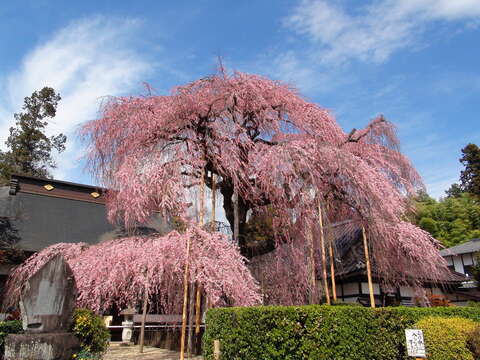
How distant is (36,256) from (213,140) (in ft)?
22.1

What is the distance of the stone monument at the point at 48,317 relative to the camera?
5.39 m

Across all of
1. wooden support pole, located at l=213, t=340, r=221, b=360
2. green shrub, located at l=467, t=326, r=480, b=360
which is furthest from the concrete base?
green shrub, located at l=467, t=326, r=480, b=360

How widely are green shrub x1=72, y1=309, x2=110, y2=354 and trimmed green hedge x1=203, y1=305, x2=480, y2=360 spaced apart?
204cm

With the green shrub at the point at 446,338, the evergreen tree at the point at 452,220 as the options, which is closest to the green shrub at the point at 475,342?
the green shrub at the point at 446,338

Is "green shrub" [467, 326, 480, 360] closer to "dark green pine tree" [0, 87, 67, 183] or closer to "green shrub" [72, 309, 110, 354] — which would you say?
"green shrub" [72, 309, 110, 354]

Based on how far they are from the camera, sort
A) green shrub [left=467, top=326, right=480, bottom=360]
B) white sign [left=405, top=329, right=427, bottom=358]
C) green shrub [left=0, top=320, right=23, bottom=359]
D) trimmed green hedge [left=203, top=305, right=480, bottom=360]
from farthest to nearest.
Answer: green shrub [left=0, top=320, right=23, bottom=359]
green shrub [left=467, top=326, right=480, bottom=360]
trimmed green hedge [left=203, top=305, right=480, bottom=360]
white sign [left=405, top=329, right=427, bottom=358]

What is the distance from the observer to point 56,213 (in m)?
15.4

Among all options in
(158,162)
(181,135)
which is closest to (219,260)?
(158,162)

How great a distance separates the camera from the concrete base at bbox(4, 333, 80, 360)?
17.5 feet

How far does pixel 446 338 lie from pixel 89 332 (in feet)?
21.1

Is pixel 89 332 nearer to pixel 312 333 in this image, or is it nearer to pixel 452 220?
pixel 312 333

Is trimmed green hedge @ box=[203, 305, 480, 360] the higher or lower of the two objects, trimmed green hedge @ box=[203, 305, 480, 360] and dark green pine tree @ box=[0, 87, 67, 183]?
the lower

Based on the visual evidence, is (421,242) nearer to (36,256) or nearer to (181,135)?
(181,135)

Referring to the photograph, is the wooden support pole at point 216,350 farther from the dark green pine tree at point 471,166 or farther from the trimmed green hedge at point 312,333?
the dark green pine tree at point 471,166
